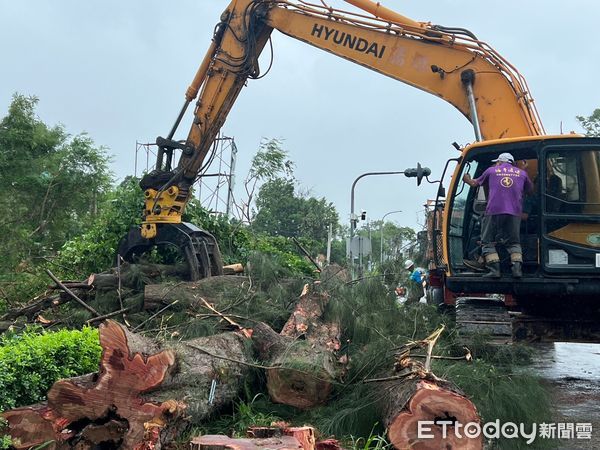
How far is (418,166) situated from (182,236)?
3324 mm

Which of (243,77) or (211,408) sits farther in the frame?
(243,77)

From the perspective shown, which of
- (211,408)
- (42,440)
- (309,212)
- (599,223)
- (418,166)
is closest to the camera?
(42,440)

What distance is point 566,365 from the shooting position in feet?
31.8

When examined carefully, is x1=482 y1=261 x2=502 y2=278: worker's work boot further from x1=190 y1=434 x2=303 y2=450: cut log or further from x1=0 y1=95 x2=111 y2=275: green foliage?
x1=0 y1=95 x2=111 y2=275: green foliage

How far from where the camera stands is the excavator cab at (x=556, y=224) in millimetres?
6691

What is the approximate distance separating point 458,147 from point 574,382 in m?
3.16

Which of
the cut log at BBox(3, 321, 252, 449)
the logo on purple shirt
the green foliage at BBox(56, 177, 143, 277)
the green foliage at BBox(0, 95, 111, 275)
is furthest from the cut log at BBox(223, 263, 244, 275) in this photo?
the green foliage at BBox(0, 95, 111, 275)

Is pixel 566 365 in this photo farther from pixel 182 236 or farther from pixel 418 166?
pixel 182 236

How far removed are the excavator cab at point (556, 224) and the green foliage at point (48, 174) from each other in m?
15.6

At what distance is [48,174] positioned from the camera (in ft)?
69.3

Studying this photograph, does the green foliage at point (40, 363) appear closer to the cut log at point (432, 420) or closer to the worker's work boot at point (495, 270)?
the cut log at point (432, 420)

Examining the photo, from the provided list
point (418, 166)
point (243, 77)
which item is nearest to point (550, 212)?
point (418, 166)

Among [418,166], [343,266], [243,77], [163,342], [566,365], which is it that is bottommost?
[566,365]

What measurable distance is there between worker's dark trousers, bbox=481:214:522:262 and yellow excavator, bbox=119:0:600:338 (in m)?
0.25
